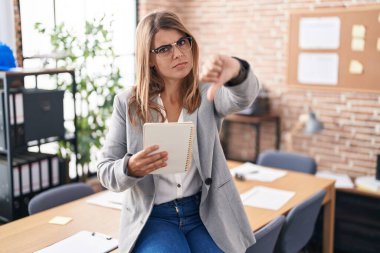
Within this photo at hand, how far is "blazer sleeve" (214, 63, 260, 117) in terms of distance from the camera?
62.0 inches

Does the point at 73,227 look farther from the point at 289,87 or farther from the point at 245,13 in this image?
the point at 245,13

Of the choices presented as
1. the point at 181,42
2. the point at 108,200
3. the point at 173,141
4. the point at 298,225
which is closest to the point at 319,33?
the point at 298,225

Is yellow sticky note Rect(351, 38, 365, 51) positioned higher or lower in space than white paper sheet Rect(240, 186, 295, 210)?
higher

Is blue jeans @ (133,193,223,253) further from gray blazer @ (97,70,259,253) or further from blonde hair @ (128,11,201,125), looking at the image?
blonde hair @ (128,11,201,125)

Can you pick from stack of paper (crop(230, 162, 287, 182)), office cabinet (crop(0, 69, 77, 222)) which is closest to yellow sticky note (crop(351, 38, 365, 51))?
stack of paper (crop(230, 162, 287, 182))

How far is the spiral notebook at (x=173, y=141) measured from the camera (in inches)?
61.5

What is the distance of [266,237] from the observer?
82.7 inches

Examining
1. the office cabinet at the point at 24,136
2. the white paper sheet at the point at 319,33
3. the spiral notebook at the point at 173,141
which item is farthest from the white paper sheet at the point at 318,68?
the spiral notebook at the point at 173,141

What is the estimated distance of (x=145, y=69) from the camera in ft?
5.81

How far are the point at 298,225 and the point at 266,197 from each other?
0.31 metres

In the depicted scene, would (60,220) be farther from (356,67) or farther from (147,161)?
(356,67)

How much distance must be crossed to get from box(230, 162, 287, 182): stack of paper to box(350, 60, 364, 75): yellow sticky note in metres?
1.76

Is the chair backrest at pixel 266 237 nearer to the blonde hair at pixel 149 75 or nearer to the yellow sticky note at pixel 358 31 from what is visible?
the blonde hair at pixel 149 75

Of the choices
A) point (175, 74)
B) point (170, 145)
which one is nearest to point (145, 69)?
point (175, 74)
